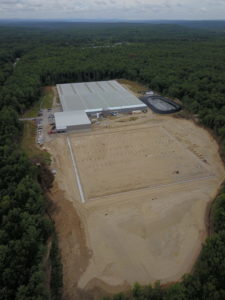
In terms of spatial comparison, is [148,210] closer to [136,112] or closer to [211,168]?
[211,168]

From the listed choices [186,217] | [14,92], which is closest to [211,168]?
[186,217]

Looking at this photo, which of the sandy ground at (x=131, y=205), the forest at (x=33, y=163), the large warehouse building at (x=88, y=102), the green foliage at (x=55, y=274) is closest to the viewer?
the forest at (x=33, y=163)

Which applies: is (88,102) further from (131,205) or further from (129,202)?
(131,205)

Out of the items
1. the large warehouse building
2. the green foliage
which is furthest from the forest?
the large warehouse building

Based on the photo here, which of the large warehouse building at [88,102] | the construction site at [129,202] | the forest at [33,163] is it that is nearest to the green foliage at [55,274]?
the forest at [33,163]

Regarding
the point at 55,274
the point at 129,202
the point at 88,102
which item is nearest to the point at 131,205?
the point at 129,202

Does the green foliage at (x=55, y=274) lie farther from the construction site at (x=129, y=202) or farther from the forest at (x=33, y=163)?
the construction site at (x=129, y=202)
